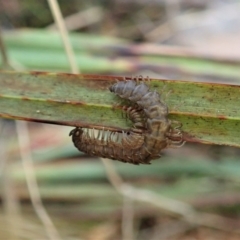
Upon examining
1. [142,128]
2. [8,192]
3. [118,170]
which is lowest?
[142,128]

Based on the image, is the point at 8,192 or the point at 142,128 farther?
the point at 8,192

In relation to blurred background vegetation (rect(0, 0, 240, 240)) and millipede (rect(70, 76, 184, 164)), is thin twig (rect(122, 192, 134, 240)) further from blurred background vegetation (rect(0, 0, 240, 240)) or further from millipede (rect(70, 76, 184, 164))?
millipede (rect(70, 76, 184, 164))

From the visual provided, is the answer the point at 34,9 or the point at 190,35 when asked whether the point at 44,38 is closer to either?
the point at 34,9

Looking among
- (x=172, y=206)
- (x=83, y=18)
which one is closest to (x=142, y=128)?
(x=172, y=206)

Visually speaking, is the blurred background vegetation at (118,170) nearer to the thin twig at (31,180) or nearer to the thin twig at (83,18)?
the thin twig at (31,180)

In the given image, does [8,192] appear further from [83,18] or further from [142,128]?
[83,18]

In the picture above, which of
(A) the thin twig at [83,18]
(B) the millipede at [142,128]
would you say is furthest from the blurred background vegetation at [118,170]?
(B) the millipede at [142,128]

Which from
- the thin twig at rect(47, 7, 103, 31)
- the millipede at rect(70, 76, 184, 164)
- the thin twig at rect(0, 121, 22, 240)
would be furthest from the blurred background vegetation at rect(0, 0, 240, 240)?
the millipede at rect(70, 76, 184, 164)

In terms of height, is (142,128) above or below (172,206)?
below
